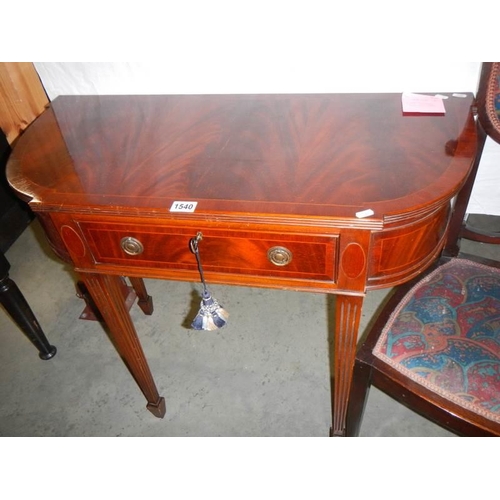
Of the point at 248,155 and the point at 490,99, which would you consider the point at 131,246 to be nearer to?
the point at 248,155

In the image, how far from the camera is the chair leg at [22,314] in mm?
1476

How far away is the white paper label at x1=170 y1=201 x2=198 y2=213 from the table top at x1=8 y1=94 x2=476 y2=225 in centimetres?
1

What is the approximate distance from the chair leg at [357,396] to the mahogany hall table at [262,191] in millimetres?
34

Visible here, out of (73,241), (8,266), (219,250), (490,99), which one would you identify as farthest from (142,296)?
(490,99)

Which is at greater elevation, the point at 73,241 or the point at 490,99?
the point at 490,99

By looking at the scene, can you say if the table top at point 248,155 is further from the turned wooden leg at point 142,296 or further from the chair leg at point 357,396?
the turned wooden leg at point 142,296

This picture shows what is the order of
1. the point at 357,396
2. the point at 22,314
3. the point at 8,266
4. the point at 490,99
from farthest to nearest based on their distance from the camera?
the point at 22,314 → the point at 8,266 → the point at 357,396 → the point at 490,99

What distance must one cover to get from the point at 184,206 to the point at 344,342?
1.62 ft

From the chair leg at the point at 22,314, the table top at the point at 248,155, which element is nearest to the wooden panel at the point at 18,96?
the table top at the point at 248,155

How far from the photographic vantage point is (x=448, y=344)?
1.03 m

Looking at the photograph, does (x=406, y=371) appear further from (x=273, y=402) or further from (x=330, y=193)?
(x=273, y=402)

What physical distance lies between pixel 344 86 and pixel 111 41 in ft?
2.29

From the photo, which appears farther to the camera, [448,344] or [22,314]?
[22,314]

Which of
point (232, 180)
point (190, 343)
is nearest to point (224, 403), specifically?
point (190, 343)
